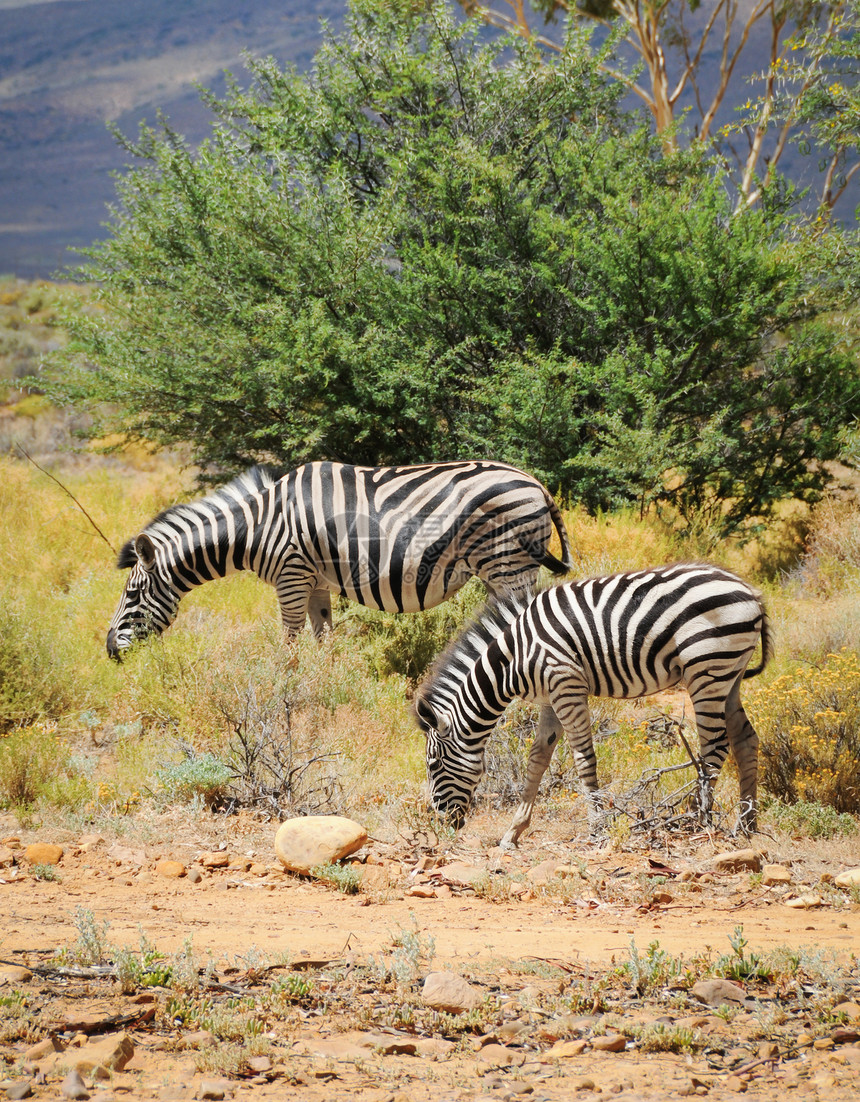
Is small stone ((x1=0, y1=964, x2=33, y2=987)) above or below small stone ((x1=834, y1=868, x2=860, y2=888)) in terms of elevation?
above

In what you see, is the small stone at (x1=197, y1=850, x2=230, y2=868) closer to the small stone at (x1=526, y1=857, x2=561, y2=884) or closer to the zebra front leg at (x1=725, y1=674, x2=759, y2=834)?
the small stone at (x1=526, y1=857, x2=561, y2=884)

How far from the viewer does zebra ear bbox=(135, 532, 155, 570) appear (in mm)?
8633

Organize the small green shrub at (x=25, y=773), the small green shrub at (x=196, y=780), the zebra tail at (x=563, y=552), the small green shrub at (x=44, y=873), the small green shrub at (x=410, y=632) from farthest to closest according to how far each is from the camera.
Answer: the small green shrub at (x=410, y=632) → the zebra tail at (x=563, y=552) → the small green shrub at (x=25, y=773) → the small green shrub at (x=196, y=780) → the small green shrub at (x=44, y=873)

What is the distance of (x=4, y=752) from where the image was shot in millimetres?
6270

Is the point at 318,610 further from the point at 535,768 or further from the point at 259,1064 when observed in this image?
the point at 259,1064

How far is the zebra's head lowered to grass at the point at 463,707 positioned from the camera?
6.04 metres

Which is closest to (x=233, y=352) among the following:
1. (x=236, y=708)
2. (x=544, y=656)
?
(x=236, y=708)

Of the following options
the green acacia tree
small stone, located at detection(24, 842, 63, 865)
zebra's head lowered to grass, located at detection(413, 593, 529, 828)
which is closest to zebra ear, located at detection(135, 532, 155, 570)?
the green acacia tree

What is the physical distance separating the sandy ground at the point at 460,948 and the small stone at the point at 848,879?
0.09 meters

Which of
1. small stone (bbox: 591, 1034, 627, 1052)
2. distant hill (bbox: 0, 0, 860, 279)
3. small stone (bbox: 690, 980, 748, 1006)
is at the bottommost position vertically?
small stone (bbox: 690, 980, 748, 1006)

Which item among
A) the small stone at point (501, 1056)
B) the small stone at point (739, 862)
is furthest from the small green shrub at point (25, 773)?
the small stone at point (739, 862)

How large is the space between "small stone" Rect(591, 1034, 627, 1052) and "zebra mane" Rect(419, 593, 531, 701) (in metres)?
3.16

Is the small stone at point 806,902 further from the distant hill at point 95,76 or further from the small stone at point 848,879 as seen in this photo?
the distant hill at point 95,76

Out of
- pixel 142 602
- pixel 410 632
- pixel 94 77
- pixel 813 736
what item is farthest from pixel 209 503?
pixel 94 77
